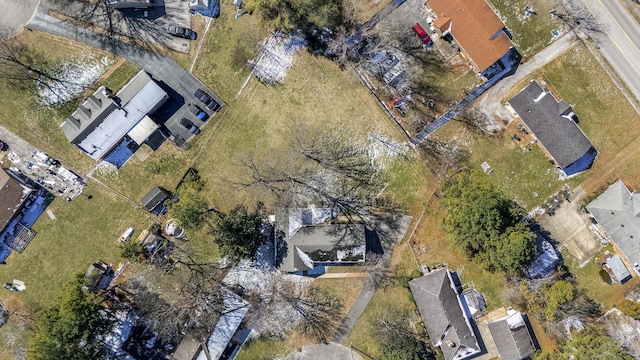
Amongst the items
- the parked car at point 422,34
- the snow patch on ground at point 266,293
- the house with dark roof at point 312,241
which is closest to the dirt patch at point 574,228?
the house with dark roof at point 312,241

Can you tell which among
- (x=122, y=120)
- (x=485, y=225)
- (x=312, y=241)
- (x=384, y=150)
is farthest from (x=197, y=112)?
(x=485, y=225)

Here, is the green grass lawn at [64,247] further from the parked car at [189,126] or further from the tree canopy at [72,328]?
the parked car at [189,126]

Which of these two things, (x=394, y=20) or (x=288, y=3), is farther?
(x=394, y=20)

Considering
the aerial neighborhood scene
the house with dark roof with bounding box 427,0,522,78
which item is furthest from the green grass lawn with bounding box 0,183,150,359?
the house with dark roof with bounding box 427,0,522,78

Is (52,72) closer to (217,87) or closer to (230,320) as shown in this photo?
(217,87)

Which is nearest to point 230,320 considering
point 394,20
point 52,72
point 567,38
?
point 52,72
